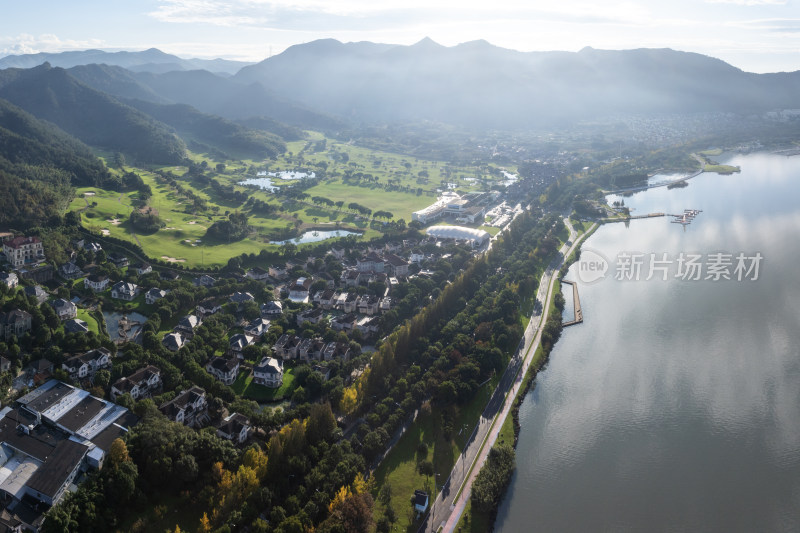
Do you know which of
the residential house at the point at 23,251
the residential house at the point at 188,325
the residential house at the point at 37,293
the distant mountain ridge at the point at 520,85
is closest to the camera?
the residential house at the point at 188,325

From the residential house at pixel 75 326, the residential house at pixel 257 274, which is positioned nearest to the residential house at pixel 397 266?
the residential house at pixel 257 274

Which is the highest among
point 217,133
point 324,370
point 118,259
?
point 217,133

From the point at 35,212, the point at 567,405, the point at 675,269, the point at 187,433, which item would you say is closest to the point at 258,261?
the point at 35,212

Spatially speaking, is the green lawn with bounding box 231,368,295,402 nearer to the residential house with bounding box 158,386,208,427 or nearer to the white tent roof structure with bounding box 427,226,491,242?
the residential house with bounding box 158,386,208,427

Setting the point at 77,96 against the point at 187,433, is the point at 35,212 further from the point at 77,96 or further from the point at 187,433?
the point at 77,96

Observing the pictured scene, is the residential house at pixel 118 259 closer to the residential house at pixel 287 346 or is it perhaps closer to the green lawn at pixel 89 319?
the green lawn at pixel 89 319

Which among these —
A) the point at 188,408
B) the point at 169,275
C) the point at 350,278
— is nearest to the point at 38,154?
the point at 169,275

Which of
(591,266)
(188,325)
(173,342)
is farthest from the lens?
(591,266)

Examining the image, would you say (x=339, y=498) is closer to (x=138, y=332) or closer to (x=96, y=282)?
(x=138, y=332)
